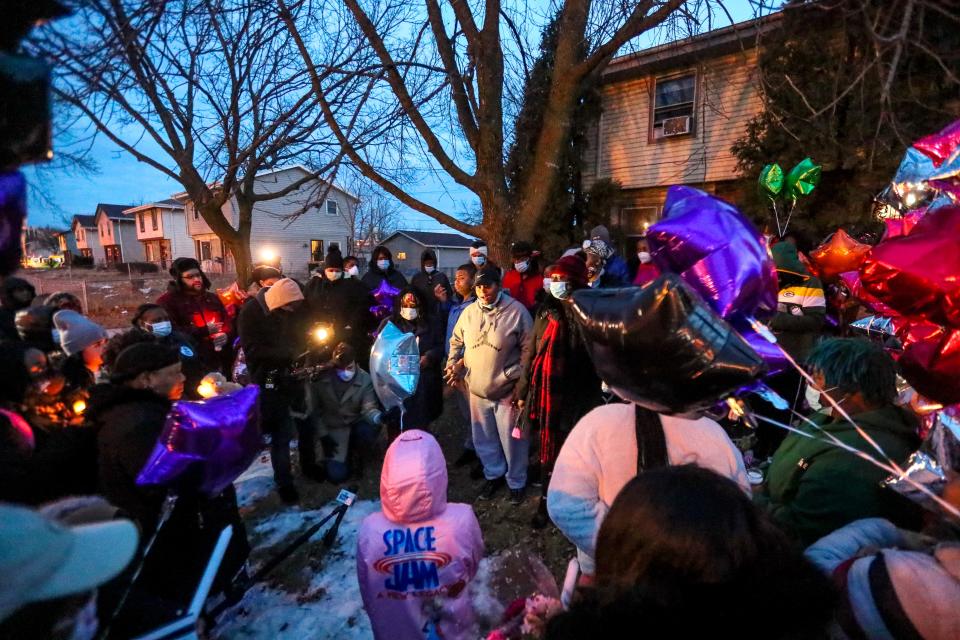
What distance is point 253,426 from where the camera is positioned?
6.98ft

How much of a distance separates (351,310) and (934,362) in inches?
226

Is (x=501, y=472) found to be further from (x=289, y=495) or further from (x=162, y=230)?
(x=162, y=230)

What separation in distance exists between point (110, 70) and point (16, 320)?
5.70 ft

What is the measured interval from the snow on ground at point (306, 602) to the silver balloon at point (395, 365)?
1.14 m

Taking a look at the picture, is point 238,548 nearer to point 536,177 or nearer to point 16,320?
point 16,320

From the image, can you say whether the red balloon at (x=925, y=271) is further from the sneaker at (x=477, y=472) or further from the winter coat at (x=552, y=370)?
the sneaker at (x=477, y=472)

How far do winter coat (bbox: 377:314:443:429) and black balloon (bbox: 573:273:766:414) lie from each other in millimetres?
3600

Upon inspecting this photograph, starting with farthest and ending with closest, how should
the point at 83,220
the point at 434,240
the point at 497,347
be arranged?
the point at 434,240
the point at 83,220
the point at 497,347

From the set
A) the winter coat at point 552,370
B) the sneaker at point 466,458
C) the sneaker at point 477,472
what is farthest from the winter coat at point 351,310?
the winter coat at point 552,370

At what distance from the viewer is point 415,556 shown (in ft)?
6.77

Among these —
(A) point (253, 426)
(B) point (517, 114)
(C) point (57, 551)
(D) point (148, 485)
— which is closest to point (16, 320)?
(D) point (148, 485)

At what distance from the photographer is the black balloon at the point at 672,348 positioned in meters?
1.21

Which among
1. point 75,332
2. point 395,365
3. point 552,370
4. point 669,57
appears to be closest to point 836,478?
point 552,370

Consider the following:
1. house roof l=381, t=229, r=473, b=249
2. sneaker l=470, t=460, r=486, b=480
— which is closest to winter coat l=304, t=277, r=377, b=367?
sneaker l=470, t=460, r=486, b=480
